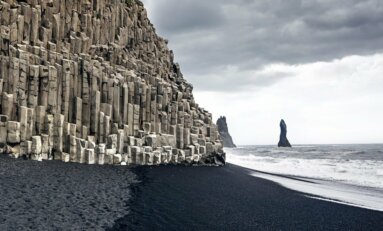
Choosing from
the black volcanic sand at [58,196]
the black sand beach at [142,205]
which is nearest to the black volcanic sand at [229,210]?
the black sand beach at [142,205]

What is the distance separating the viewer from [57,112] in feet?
92.8

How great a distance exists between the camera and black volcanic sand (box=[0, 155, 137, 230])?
12.5 metres

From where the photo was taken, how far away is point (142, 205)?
642 inches

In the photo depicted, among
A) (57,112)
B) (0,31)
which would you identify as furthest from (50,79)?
(0,31)

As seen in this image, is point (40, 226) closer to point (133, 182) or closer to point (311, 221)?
point (133, 182)

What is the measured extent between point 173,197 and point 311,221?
7490 millimetres

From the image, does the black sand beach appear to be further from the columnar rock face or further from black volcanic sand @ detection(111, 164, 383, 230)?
the columnar rock face

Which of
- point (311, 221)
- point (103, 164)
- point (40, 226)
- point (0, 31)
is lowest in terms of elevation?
point (311, 221)

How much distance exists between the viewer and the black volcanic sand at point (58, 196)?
1251 cm

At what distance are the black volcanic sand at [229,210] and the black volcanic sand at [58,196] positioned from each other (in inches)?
39.1

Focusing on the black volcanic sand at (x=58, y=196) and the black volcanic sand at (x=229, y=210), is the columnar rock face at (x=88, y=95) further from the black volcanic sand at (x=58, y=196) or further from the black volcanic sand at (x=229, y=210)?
the black volcanic sand at (x=229, y=210)

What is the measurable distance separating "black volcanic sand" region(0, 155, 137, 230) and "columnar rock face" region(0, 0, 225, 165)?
4.31 meters

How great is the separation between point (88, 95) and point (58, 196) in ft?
53.6

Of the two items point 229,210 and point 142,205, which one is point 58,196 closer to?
point 142,205
